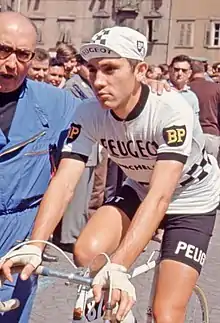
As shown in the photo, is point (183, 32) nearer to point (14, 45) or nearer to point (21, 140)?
point (21, 140)

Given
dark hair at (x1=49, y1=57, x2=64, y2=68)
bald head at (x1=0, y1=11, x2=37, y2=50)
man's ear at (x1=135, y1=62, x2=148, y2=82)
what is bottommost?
man's ear at (x1=135, y1=62, x2=148, y2=82)

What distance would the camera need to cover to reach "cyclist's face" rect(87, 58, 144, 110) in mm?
3682

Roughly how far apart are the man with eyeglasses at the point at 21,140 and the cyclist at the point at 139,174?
13 centimetres

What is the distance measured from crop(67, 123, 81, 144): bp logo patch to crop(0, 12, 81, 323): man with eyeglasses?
0.36 feet

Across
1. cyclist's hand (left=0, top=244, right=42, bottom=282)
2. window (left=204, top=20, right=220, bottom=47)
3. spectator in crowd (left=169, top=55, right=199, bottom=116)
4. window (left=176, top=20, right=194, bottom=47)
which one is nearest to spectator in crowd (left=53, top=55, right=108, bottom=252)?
spectator in crowd (left=169, top=55, right=199, bottom=116)

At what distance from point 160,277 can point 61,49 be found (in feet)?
20.8

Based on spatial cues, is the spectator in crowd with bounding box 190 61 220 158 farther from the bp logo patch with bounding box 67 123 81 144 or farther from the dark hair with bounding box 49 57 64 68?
the bp logo patch with bounding box 67 123 81 144

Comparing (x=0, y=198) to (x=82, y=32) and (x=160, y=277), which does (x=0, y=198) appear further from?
(x=82, y=32)

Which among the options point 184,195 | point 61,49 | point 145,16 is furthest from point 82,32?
point 184,195

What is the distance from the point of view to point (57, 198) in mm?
3863

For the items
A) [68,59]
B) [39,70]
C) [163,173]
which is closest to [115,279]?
[163,173]

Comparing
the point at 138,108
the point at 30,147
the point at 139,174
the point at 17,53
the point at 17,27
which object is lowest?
the point at 139,174

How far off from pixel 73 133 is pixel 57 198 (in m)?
0.40

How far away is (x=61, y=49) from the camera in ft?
33.4
